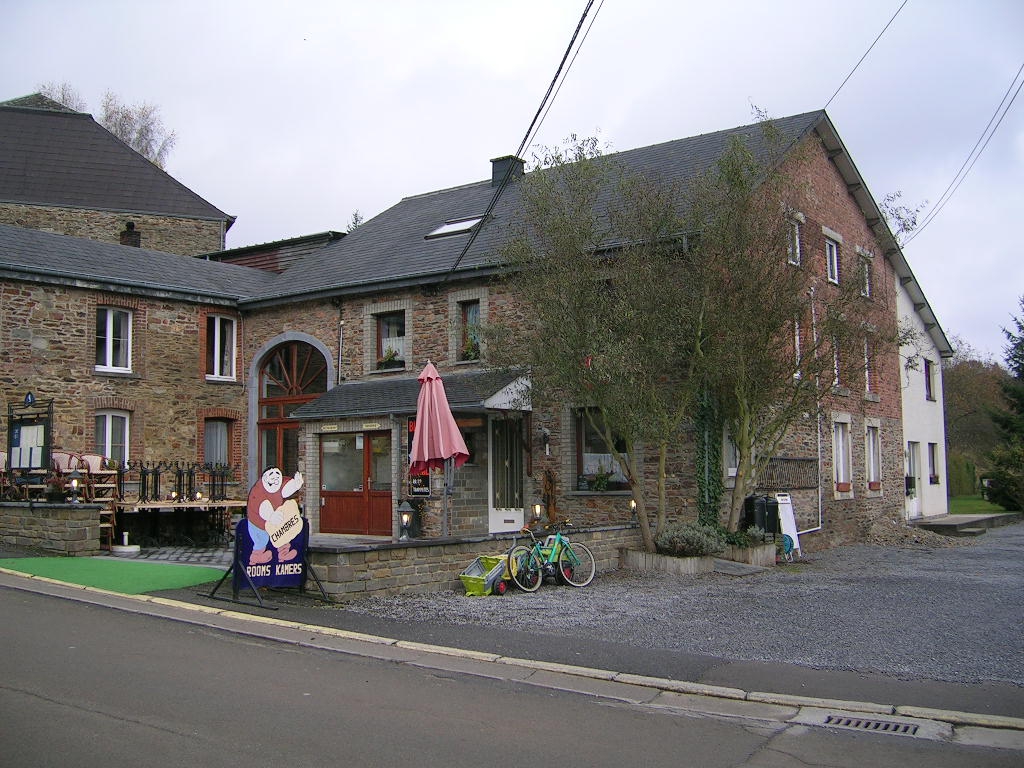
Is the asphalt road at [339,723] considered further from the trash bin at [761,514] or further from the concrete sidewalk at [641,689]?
the trash bin at [761,514]

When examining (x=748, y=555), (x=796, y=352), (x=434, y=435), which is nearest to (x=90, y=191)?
(x=434, y=435)

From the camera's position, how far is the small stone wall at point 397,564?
1101 centimetres

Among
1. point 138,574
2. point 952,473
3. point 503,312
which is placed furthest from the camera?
point 952,473

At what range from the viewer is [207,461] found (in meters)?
22.2

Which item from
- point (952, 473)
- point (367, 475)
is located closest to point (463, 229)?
point (367, 475)

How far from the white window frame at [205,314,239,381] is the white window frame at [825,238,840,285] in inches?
533

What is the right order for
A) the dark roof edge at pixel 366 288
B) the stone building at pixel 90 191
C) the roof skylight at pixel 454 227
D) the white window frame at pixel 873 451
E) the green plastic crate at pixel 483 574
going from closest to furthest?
the green plastic crate at pixel 483 574, the dark roof edge at pixel 366 288, the roof skylight at pixel 454 227, the white window frame at pixel 873 451, the stone building at pixel 90 191

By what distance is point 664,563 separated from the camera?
14.2 m

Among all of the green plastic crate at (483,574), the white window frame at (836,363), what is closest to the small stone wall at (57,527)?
the green plastic crate at (483,574)

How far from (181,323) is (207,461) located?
10.5ft

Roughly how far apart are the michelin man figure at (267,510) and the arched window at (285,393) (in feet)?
35.3

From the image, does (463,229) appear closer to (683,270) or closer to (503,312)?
(503,312)

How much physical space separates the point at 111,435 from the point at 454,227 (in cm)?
868

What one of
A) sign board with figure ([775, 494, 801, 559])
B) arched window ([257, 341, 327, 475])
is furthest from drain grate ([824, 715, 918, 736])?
arched window ([257, 341, 327, 475])
